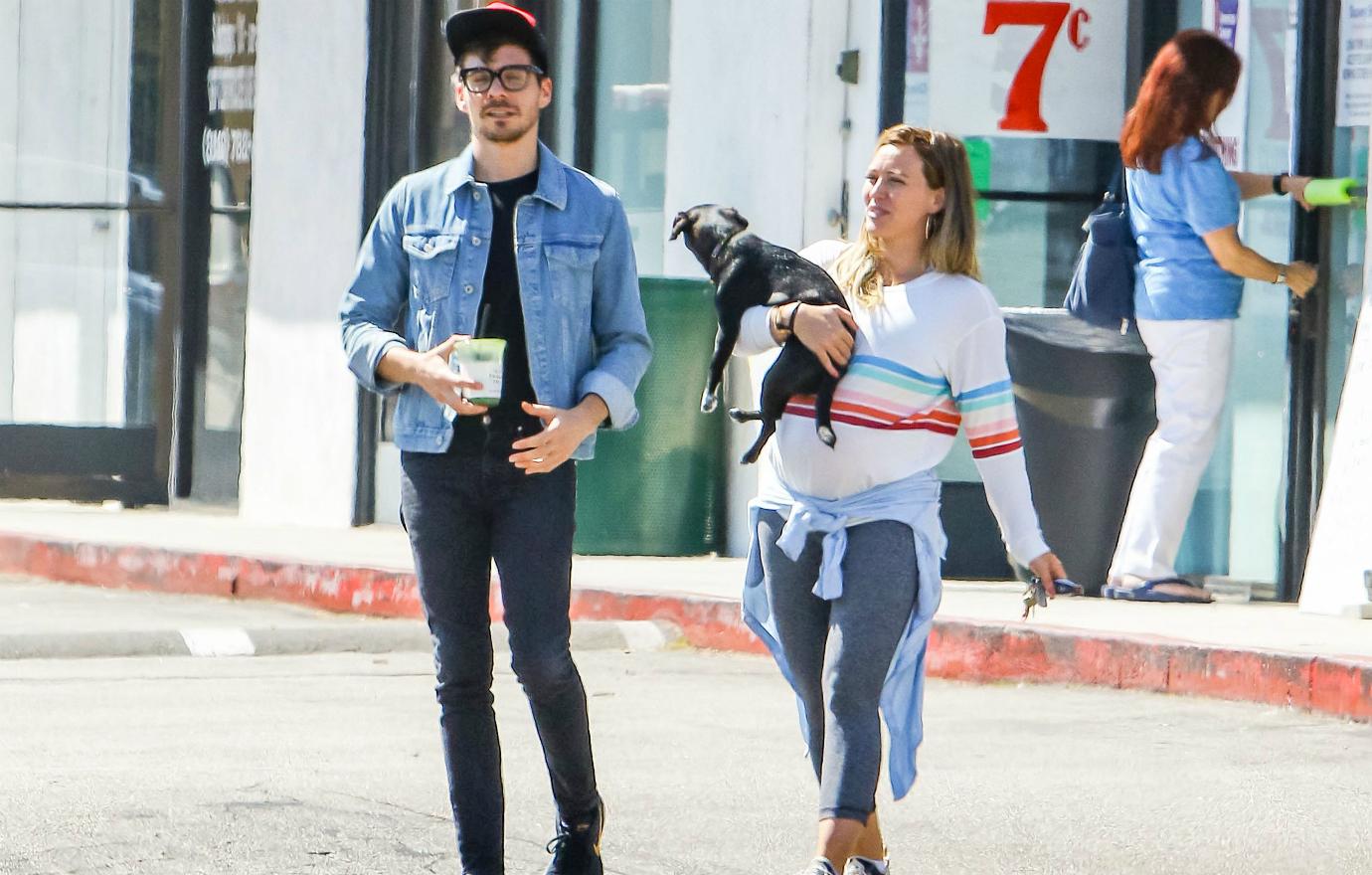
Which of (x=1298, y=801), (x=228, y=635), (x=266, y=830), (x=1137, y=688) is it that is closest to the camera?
(x=266, y=830)

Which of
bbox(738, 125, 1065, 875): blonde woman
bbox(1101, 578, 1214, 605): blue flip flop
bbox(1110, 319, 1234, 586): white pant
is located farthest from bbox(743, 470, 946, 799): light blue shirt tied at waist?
bbox(1101, 578, 1214, 605): blue flip flop

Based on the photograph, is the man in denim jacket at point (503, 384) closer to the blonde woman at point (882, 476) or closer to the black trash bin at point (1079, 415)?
the blonde woman at point (882, 476)

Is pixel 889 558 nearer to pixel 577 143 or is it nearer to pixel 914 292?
pixel 914 292

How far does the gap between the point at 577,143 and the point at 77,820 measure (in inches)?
296

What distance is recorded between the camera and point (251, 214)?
13773 mm

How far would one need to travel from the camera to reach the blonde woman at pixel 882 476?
4840mm

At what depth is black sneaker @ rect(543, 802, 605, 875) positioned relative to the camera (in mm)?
4969

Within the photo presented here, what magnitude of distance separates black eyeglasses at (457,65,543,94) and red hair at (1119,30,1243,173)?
5276 mm

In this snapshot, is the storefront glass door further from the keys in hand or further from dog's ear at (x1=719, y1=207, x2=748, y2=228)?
the keys in hand

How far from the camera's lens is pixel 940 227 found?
4984 mm

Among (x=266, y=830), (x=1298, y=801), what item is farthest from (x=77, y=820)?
(x=1298, y=801)

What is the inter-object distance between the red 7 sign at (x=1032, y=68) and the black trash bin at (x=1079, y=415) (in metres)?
1.01

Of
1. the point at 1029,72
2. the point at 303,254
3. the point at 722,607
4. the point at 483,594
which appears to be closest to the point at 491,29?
the point at 483,594

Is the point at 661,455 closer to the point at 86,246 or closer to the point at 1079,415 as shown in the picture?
the point at 1079,415
